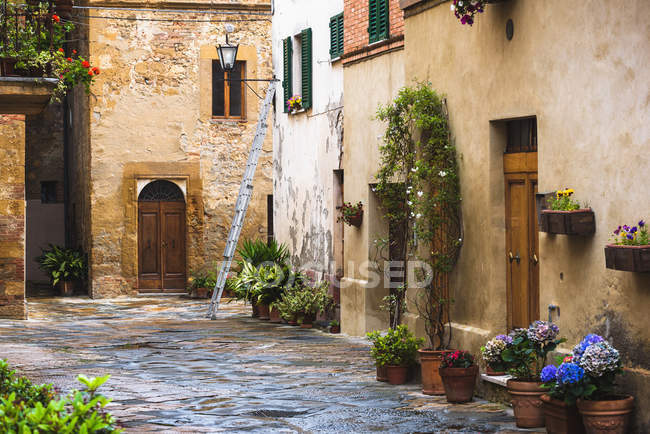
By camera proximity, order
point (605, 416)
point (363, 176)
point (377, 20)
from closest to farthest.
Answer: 1. point (605, 416)
2. point (377, 20)
3. point (363, 176)

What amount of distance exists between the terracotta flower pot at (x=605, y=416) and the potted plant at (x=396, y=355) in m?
3.75

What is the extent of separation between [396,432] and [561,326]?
153 centimetres

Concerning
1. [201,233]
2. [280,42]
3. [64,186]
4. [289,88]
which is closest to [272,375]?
[289,88]

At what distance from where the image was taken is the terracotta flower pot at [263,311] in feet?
57.5

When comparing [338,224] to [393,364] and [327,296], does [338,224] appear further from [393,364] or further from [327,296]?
[393,364]

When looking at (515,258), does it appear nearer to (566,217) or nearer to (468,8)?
(566,217)

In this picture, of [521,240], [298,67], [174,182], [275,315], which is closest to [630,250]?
[521,240]

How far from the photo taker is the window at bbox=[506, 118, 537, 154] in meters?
8.52

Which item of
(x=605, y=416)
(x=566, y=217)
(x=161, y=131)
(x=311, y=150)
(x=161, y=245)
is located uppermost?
(x=161, y=131)

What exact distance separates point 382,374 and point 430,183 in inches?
81.5

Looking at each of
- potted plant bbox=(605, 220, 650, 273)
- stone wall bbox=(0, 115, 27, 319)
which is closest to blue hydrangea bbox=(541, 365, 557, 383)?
potted plant bbox=(605, 220, 650, 273)

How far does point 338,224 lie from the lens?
1548 cm

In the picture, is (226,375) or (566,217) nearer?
(566,217)

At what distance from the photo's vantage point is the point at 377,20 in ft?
42.9
